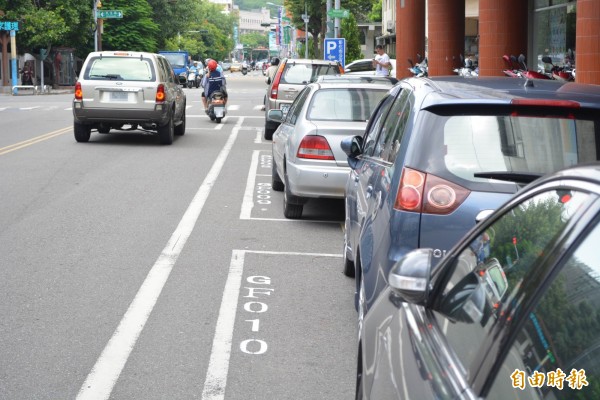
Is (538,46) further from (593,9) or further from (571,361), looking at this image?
(571,361)

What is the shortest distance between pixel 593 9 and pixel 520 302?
12661 millimetres

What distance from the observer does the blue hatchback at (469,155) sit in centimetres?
535

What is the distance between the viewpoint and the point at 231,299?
7855 millimetres

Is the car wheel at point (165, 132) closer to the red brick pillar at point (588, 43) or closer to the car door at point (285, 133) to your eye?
the car door at point (285, 133)

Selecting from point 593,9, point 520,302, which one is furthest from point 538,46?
point 520,302

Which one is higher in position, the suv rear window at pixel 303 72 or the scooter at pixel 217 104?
the suv rear window at pixel 303 72

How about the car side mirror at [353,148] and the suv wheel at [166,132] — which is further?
the suv wheel at [166,132]

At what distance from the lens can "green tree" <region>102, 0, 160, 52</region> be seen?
247 feet

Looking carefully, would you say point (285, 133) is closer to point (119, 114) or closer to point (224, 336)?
point (224, 336)

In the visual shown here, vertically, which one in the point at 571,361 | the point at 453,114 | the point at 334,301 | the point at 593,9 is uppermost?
the point at 593,9

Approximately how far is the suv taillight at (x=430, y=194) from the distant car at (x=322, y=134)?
220 inches

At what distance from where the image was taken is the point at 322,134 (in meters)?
11.1

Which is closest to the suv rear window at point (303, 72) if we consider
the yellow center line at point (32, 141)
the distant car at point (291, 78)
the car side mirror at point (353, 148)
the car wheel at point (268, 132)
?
the distant car at point (291, 78)

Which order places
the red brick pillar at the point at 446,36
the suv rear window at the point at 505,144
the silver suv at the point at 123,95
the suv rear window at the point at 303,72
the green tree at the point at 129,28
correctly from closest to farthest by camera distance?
the suv rear window at the point at 505,144 < the silver suv at the point at 123,95 < the suv rear window at the point at 303,72 < the red brick pillar at the point at 446,36 < the green tree at the point at 129,28
